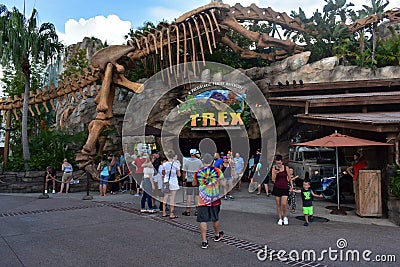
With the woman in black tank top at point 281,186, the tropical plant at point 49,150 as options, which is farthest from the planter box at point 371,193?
the tropical plant at point 49,150

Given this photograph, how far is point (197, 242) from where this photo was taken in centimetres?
629

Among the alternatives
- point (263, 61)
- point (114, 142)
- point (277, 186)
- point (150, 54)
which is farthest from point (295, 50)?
point (277, 186)

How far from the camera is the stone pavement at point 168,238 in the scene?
5.35 m

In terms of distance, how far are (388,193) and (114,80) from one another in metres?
10.8

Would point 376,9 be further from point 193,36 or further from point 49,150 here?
point 49,150

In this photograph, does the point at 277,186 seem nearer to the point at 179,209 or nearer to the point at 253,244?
the point at 253,244

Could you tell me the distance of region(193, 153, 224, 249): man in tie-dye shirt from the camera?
19.6 feet

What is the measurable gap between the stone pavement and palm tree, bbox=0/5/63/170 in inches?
279

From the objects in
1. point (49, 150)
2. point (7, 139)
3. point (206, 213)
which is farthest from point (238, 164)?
point (7, 139)

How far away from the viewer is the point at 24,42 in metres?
14.3

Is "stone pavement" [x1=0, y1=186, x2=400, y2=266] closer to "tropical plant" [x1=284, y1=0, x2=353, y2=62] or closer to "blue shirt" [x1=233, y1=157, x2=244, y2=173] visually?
"blue shirt" [x1=233, y1=157, x2=244, y2=173]

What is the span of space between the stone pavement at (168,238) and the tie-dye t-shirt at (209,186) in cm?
74

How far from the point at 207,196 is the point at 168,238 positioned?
122 centimetres

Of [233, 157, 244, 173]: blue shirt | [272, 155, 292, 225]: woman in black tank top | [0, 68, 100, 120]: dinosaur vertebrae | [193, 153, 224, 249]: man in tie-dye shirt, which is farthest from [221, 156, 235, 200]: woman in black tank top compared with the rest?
[0, 68, 100, 120]: dinosaur vertebrae
